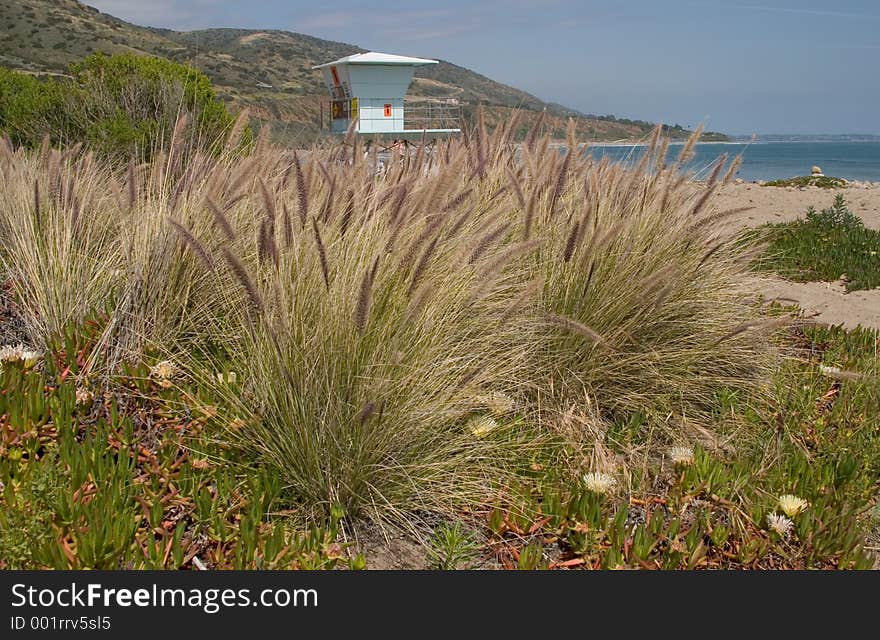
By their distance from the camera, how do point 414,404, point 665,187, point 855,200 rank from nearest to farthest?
point 414,404, point 665,187, point 855,200

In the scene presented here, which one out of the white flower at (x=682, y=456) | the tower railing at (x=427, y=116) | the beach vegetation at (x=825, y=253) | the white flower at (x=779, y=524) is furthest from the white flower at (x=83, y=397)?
the tower railing at (x=427, y=116)

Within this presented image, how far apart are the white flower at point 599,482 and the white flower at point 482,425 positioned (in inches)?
14.7

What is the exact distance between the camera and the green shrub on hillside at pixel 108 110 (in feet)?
23.1

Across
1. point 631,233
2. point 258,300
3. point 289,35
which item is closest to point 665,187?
point 631,233

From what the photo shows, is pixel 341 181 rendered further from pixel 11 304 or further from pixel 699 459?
pixel 699 459

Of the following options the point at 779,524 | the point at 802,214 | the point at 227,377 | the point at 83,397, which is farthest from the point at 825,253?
the point at 83,397

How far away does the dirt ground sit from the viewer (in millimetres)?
5297

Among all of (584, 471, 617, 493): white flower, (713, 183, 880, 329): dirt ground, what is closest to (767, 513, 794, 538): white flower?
(584, 471, 617, 493): white flower

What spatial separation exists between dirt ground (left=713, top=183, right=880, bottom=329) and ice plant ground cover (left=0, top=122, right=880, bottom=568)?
2.72ft

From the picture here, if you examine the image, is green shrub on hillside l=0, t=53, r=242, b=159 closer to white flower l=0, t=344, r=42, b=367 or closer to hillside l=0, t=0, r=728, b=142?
white flower l=0, t=344, r=42, b=367

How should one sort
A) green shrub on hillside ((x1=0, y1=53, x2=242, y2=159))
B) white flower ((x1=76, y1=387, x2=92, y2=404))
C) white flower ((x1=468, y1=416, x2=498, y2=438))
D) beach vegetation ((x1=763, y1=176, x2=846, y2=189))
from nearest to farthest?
1. white flower ((x1=468, y1=416, x2=498, y2=438))
2. white flower ((x1=76, y1=387, x2=92, y2=404))
3. green shrub on hillside ((x1=0, y1=53, x2=242, y2=159))
4. beach vegetation ((x1=763, y1=176, x2=846, y2=189))

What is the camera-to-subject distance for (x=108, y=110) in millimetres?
7793

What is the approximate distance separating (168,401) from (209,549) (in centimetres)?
79

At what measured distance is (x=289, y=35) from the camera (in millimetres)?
110375
